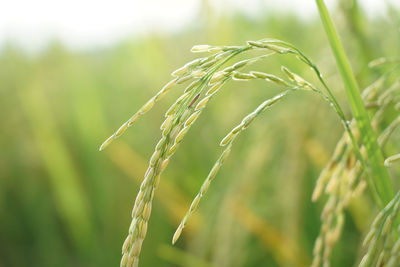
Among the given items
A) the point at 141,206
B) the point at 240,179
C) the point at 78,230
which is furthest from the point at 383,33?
the point at 78,230

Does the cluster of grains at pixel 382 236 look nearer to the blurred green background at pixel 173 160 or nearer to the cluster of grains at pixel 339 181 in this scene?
the cluster of grains at pixel 339 181

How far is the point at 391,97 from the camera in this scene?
711mm

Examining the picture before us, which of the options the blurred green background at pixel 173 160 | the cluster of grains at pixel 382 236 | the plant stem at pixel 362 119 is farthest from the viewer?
the blurred green background at pixel 173 160

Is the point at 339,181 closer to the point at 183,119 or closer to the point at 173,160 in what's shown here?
the point at 183,119

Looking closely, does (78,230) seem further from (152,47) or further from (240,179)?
(240,179)

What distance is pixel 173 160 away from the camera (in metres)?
2.69

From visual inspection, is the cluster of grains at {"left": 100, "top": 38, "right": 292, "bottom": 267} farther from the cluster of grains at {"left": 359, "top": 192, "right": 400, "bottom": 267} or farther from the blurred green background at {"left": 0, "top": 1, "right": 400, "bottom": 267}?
the blurred green background at {"left": 0, "top": 1, "right": 400, "bottom": 267}

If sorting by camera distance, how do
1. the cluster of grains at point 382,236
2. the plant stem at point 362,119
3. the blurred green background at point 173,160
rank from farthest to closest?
1. the blurred green background at point 173,160
2. the plant stem at point 362,119
3. the cluster of grains at point 382,236

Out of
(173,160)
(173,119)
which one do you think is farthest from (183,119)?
(173,160)

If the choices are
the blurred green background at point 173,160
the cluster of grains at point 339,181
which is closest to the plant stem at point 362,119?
the cluster of grains at point 339,181

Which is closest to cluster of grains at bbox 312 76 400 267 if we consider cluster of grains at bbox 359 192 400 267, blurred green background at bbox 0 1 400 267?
cluster of grains at bbox 359 192 400 267

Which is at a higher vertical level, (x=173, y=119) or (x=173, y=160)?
(x=173, y=119)

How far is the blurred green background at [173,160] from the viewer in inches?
55.2

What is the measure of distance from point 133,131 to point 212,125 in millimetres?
599
